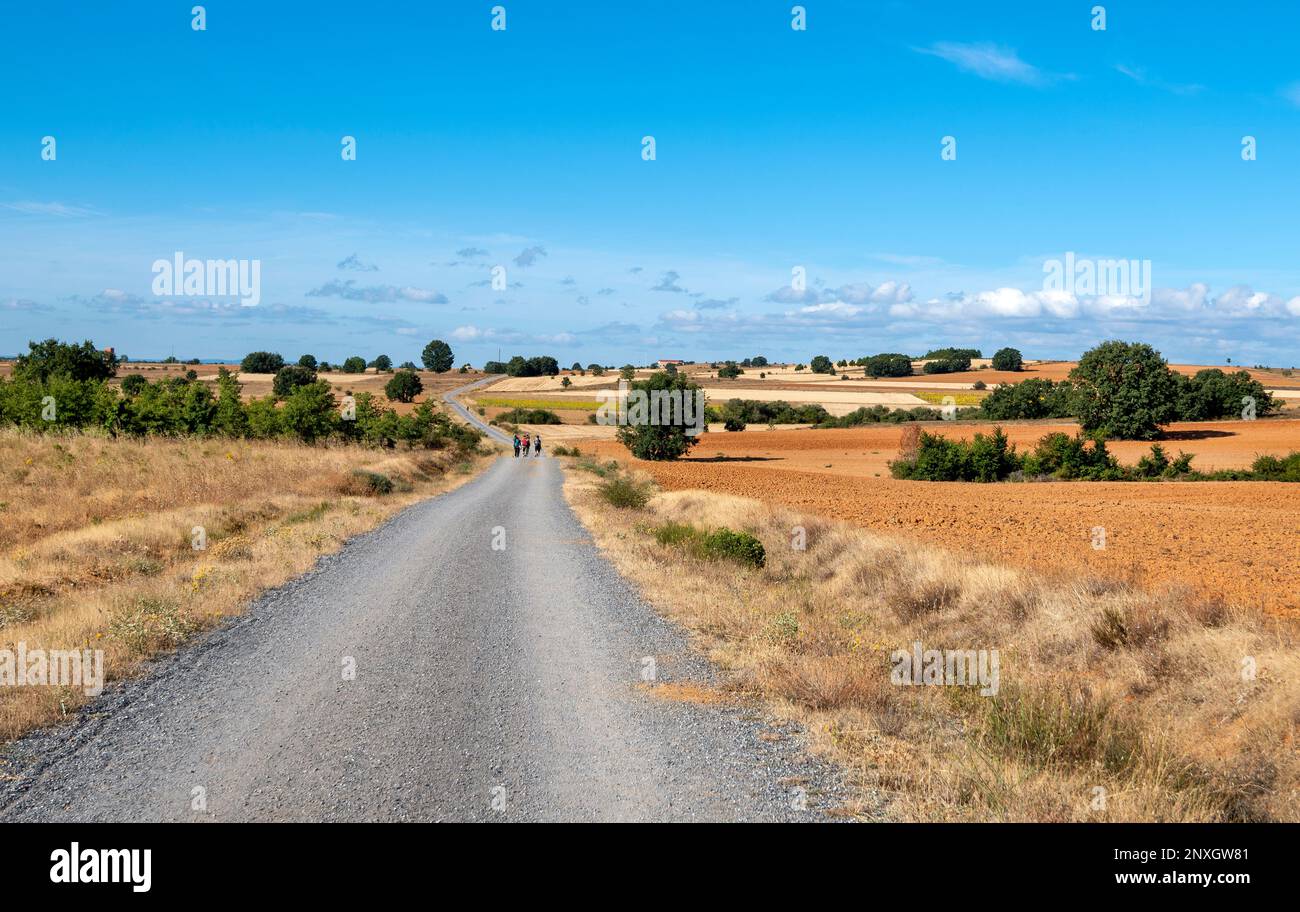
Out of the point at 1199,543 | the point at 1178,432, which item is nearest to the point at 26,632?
the point at 1199,543

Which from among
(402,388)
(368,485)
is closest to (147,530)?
(368,485)

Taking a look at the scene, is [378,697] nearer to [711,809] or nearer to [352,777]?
[352,777]

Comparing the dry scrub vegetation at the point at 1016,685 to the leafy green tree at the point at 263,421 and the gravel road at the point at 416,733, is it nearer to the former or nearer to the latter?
the gravel road at the point at 416,733

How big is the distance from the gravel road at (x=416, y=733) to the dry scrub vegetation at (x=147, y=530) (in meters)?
0.60

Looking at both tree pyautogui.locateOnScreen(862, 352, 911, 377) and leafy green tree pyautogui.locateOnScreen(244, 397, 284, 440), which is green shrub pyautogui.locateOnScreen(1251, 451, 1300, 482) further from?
tree pyautogui.locateOnScreen(862, 352, 911, 377)

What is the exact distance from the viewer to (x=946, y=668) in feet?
29.0

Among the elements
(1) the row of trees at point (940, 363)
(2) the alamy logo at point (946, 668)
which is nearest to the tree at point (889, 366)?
(1) the row of trees at point (940, 363)

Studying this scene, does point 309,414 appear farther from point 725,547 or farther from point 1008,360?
point 1008,360

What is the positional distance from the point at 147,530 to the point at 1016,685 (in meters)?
15.8

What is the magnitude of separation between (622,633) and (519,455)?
5377 centimetres

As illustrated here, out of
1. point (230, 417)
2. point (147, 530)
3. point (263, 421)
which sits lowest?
point (147, 530)

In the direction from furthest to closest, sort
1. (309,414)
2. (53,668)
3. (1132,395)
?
(1132,395) → (309,414) → (53,668)

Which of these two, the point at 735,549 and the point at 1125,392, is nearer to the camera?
the point at 735,549
